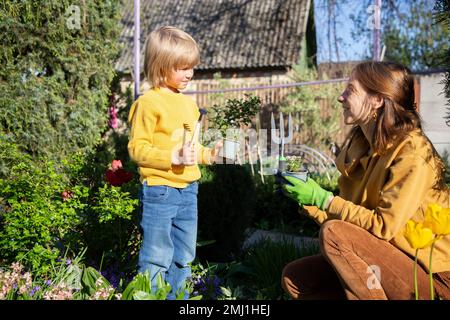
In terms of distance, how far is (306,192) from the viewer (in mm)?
1893

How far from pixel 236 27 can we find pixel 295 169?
46.9ft

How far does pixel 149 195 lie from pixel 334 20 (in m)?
12.5

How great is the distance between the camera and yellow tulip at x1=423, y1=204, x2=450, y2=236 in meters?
1.40

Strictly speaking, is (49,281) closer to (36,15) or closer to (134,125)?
(134,125)

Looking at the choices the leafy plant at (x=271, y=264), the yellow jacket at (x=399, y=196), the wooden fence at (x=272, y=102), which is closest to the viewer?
the yellow jacket at (x=399, y=196)

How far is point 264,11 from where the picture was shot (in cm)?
1552

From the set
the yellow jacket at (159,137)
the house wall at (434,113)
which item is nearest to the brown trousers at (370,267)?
the yellow jacket at (159,137)

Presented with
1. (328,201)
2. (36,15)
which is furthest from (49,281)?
(36,15)

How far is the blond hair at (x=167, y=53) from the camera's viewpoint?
2.21 meters

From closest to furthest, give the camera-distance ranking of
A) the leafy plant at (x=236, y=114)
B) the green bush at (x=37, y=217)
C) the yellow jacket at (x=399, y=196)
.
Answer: the yellow jacket at (x=399, y=196)
the green bush at (x=37, y=217)
the leafy plant at (x=236, y=114)

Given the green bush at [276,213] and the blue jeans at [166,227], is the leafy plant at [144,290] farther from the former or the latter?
the green bush at [276,213]

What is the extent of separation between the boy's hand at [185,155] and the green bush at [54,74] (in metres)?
2.02

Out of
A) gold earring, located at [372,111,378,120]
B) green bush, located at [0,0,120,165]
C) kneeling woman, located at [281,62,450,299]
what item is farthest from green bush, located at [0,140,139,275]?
gold earring, located at [372,111,378,120]

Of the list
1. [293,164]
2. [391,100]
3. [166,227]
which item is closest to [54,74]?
[166,227]
